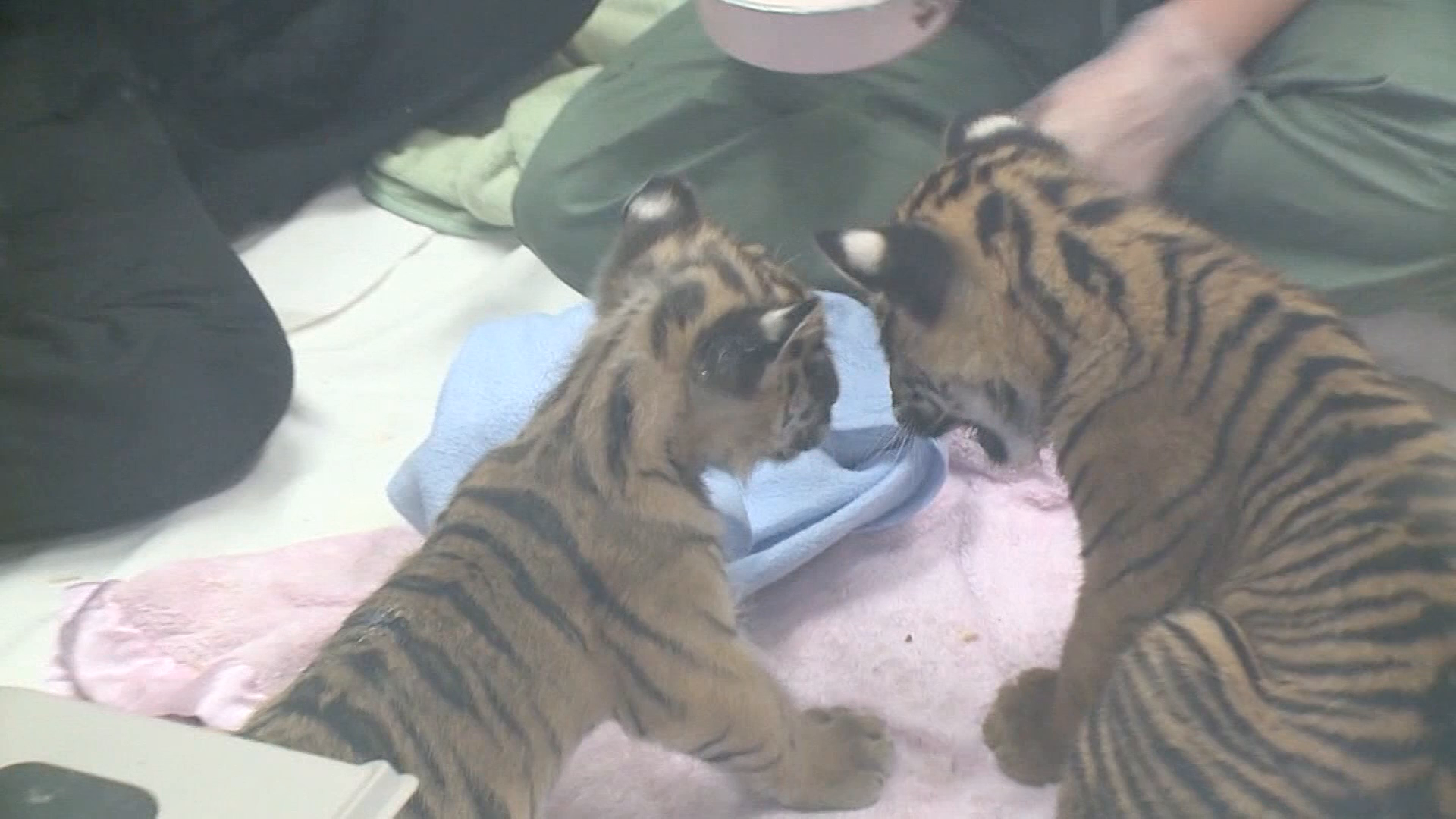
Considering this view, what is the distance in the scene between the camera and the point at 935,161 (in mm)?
1367

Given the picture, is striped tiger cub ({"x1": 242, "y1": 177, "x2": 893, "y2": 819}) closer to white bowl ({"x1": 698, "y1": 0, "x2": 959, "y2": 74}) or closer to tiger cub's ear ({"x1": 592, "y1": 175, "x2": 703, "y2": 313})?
tiger cub's ear ({"x1": 592, "y1": 175, "x2": 703, "y2": 313})

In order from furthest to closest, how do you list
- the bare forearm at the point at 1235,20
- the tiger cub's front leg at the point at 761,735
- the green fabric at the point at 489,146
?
the green fabric at the point at 489,146, the bare forearm at the point at 1235,20, the tiger cub's front leg at the point at 761,735

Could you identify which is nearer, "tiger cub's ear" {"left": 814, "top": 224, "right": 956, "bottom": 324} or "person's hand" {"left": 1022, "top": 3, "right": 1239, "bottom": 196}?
"tiger cub's ear" {"left": 814, "top": 224, "right": 956, "bottom": 324}

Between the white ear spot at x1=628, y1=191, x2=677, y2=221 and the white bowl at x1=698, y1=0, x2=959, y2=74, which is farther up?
the white bowl at x1=698, y1=0, x2=959, y2=74

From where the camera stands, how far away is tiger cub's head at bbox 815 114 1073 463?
45.4 inches

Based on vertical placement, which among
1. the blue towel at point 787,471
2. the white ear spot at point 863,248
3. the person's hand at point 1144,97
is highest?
the white ear spot at point 863,248

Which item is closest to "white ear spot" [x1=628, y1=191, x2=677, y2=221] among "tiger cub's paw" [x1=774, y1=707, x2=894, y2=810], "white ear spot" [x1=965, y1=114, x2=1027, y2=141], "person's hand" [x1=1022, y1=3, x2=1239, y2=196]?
"white ear spot" [x1=965, y1=114, x2=1027, y2=141]

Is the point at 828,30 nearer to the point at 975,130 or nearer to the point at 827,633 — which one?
the point at 975,130

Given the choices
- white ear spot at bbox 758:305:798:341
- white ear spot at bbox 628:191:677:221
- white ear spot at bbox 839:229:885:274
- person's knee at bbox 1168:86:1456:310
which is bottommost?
person's knee at bbox 1168:86:1456:310

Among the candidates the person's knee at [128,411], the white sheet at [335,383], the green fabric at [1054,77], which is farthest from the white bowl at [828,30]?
the person's knee at [128,411]

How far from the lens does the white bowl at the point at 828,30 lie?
1364mm

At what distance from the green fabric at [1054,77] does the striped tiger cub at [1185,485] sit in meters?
0.22

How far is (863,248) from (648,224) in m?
0.26

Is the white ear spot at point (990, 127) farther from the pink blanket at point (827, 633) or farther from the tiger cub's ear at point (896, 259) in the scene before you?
the pink blanket at point (827, 633)
